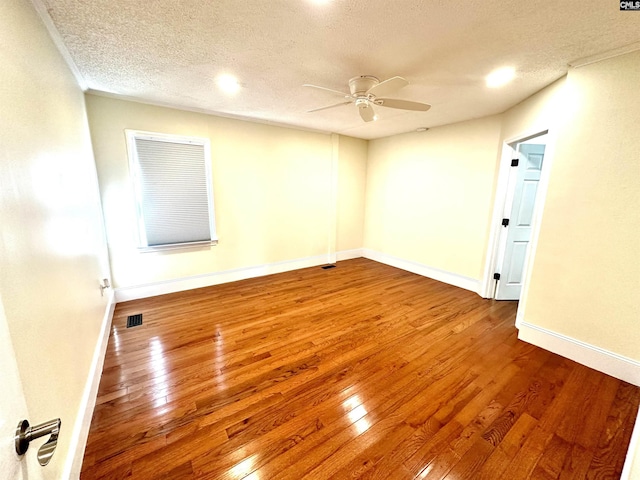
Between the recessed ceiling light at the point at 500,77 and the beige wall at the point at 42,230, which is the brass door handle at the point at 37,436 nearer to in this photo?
the beige wall at the point at 42,230

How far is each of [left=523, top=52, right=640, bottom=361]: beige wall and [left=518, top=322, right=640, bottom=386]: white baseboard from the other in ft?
0.17

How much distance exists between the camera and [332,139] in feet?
15.5

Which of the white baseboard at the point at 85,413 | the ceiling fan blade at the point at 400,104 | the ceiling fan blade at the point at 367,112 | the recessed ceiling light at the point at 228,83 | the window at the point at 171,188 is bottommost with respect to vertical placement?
the white baseboard at the point at 85,413

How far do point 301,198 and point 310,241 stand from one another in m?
0.83

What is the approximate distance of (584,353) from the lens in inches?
86.4

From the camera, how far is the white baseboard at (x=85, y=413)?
127 cm

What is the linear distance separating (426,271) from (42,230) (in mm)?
4555

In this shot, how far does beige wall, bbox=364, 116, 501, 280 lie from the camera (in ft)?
11.8

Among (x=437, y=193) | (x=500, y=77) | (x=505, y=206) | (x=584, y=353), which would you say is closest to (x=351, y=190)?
(x=437, y=193)

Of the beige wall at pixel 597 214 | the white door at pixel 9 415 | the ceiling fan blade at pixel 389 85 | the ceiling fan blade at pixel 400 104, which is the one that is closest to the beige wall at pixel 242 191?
the ceiling fan blade at pixel 400 104

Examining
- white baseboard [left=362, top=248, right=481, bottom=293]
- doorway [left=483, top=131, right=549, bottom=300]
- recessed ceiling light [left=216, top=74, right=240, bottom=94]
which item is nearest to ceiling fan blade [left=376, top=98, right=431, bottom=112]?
recessed ceiling light [left=216, top=74, right=240, bottom=94]

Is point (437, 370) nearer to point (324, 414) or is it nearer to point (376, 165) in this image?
point (324, 414)

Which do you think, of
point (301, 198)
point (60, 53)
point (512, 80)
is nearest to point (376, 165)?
point (301, 198)

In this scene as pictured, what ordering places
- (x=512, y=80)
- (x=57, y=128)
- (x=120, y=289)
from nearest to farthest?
(x=57, y=128) < (x=512, y=80) < (x=120, y=289)
